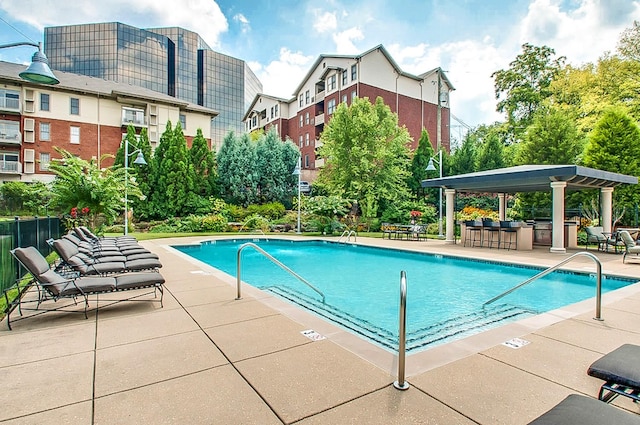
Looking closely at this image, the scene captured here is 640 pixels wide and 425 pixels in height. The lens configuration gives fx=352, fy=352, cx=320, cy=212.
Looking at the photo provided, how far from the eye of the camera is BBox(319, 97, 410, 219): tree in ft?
76.8

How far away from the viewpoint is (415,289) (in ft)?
26.2

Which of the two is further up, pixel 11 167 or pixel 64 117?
pixel 64 117

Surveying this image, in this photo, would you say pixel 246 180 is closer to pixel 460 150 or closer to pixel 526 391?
pixel 460 150

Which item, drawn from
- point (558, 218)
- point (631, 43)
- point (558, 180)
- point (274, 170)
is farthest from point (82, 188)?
point (631, 43)

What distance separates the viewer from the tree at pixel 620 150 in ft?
53.3

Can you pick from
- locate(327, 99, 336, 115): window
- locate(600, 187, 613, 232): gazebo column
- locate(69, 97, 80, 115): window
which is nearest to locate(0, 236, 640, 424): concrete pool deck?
locate(600, 187, 613, 232): gazebo column

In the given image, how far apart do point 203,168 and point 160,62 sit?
51522 millimetres

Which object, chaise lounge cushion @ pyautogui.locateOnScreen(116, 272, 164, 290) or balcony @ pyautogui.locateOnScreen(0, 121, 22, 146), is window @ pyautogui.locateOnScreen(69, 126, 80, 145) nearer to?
balcony @ pyautogui.locateOnScreen(0, 121, 22, 146)

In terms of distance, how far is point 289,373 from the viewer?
3.10 metres

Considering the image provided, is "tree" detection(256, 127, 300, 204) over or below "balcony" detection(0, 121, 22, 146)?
below

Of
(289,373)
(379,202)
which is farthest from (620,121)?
(289,373)

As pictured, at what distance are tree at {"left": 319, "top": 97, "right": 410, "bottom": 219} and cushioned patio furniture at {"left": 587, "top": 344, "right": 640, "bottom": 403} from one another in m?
20.7

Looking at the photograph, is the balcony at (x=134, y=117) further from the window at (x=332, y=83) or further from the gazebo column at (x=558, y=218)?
the gazebo column at (x=558, y=218)

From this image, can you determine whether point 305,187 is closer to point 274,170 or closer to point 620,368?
point 274,170
